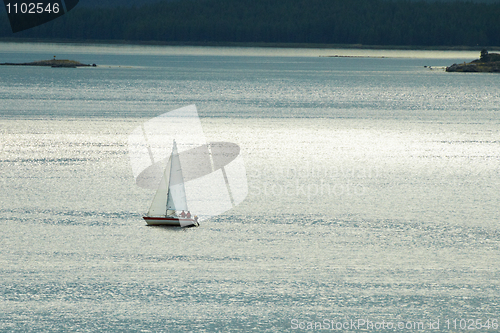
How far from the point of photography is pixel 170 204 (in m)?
38.2

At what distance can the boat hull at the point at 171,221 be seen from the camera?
37.0 m

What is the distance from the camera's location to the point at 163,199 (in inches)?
1515

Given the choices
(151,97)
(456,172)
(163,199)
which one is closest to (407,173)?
(456,172)

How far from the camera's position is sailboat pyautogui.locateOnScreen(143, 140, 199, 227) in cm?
3734

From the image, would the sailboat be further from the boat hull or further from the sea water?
the sea water
